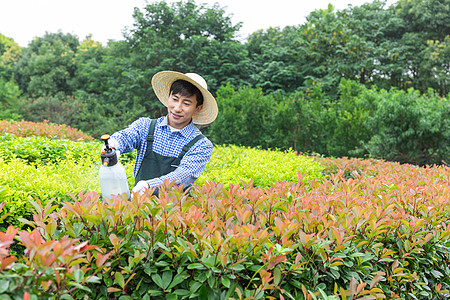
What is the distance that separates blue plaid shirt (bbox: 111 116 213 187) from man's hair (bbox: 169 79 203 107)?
0.80ft

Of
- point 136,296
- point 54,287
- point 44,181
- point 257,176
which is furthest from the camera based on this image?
point 257,176

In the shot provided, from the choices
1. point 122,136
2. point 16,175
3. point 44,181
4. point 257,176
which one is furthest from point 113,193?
point 257,176

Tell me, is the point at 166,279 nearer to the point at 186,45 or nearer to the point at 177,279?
the point at 177,279

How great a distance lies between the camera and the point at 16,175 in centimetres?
286

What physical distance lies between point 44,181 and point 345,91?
8.80m

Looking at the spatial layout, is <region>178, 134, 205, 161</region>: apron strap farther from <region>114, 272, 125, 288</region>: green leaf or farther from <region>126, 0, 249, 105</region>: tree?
<region>126, 0, 249, 105</region>: tree

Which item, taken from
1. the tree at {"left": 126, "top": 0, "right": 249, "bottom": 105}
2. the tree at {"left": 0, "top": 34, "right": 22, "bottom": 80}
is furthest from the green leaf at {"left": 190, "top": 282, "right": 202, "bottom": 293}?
the tree at {"left": 0, "top": 34, "right": 22, "bottom": 80}

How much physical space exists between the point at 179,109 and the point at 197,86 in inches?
9.1

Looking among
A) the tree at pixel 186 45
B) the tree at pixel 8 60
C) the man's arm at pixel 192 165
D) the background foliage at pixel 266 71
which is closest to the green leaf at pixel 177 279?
the man's arm at pixel 192 165

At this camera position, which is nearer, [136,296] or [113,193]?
[136,296]

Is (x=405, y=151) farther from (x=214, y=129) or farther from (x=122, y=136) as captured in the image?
(x=122, y=136)

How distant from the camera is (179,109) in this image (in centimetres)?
272

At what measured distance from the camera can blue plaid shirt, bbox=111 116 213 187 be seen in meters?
2.56

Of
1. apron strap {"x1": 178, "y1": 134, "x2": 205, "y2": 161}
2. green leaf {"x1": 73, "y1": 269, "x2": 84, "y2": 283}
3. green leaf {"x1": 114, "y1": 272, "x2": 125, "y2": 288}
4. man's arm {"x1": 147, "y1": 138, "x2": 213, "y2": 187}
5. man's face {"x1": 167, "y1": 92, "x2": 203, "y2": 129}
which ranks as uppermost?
man's face {"x1": 167, "y1": 92, "x2": 203, "y2": 129}
